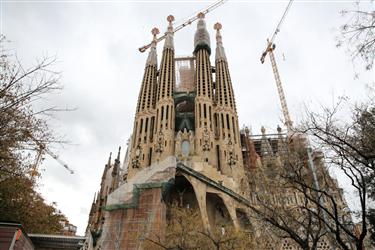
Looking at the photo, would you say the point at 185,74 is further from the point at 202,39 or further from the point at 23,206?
the point at 23,206

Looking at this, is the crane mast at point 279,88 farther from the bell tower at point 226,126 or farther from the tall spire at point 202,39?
the tall spire at point 202,39

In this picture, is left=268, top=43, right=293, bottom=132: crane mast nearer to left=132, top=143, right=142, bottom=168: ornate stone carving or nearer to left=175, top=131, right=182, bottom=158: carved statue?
left=175, top=131, right=182, bottom=158: carved statue

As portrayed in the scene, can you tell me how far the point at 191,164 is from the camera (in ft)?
98.0

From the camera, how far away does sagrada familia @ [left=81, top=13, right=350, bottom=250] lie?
16.4m

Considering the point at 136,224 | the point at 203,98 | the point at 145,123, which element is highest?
the point at 203,98

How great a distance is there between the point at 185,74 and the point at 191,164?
19.4 m

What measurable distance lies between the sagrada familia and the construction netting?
0.17 meters

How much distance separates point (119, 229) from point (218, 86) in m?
27.1

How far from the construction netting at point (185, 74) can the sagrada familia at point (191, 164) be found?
0.17m

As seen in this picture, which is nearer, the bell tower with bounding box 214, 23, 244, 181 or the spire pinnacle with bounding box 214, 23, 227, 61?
the bell tower with bounding box 214, 23, 244, 181

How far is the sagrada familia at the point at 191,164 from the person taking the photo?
16391 millimetres

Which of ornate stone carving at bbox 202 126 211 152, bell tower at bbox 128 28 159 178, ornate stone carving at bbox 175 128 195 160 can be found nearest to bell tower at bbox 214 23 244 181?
ornate stone carving at bbox 202 126 211 152

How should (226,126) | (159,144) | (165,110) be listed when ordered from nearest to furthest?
(159,144) < (226,126) < (165,110)

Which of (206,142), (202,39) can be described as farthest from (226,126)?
(202,39)
